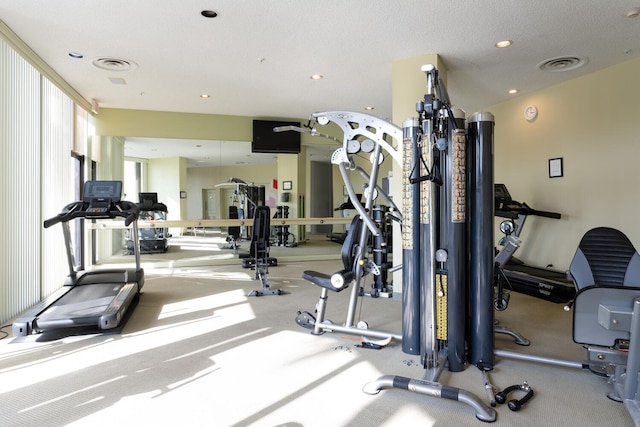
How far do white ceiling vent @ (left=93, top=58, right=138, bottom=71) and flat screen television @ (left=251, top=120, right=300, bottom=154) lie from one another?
300cm

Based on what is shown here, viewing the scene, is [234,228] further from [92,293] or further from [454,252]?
[454,252]

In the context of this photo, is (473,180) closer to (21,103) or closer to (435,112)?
(435,112)

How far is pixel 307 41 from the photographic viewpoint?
4203 mm

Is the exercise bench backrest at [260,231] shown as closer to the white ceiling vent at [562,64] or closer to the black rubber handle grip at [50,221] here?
the black rubber handle grip at [50,221]

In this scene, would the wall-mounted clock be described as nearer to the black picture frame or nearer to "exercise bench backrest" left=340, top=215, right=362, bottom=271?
the black picture frame

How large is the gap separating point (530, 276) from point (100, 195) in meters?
5.41

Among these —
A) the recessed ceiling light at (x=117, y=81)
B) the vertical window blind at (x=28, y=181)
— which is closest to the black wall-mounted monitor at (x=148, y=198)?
the vertical window blind at (x=28, y=181)

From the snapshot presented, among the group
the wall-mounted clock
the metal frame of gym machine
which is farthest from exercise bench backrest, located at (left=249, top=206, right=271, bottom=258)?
the wall-mounted clock

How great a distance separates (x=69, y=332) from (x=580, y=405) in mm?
4043

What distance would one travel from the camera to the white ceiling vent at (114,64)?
4.74 meters

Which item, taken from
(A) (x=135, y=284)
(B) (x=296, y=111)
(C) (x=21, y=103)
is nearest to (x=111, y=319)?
(A) (x=135, y=284)

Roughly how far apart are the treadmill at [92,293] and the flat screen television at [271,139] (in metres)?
3.54

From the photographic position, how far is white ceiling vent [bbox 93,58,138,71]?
4.74 meters

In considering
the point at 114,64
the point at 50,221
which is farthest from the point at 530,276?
the point at 114,64
